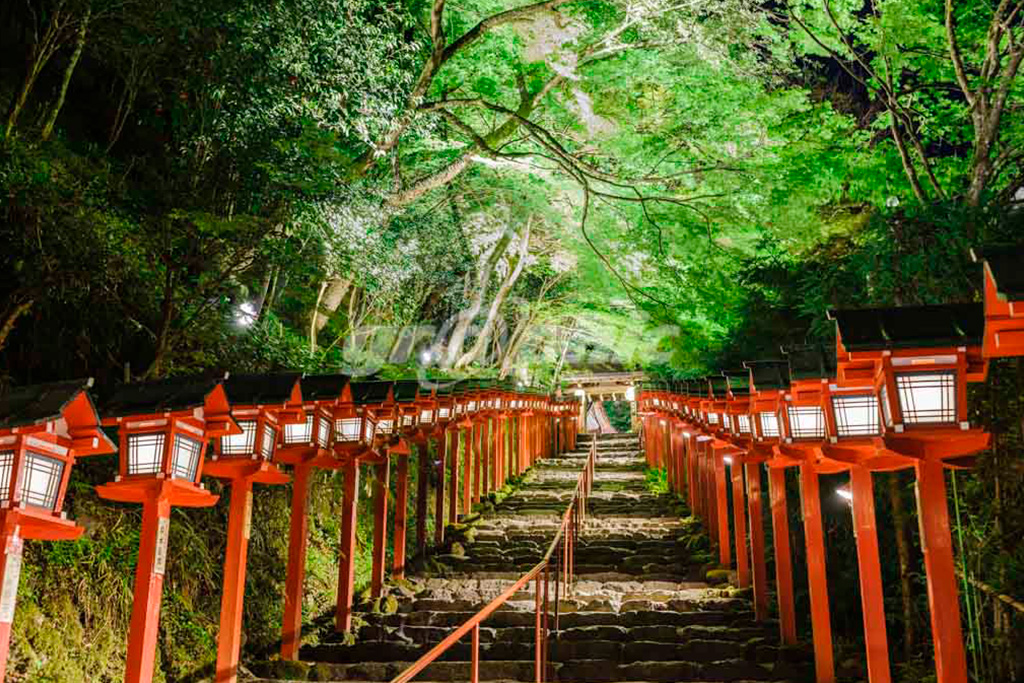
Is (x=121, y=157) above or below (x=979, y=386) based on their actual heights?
above

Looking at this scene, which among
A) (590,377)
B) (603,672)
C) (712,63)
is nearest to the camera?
(603,672)

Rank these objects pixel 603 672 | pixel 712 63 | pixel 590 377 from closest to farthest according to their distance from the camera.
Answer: pixel 603 672 → pixel 712 63 → pixel 590 377

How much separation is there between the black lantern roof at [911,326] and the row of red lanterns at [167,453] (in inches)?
191

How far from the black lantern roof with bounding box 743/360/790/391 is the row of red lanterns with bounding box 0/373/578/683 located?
480cm

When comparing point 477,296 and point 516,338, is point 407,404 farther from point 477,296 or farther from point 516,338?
point 516,338

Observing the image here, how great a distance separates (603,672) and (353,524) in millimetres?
3854

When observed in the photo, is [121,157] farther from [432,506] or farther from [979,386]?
[979,386]

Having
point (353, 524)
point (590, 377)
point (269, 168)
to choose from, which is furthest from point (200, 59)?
point (590, 377)

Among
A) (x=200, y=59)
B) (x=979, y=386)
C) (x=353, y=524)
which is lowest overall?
(x=353, y=524)

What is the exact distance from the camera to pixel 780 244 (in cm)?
1261

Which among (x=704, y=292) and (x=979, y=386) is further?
(x=704, y=292)

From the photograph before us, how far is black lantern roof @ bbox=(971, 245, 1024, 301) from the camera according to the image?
3516 mm

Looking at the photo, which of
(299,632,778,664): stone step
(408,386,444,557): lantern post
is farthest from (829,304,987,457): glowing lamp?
(408,386,444,557): lantern post

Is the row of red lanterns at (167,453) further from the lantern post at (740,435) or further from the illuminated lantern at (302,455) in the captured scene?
the lantern post at (740,435)
